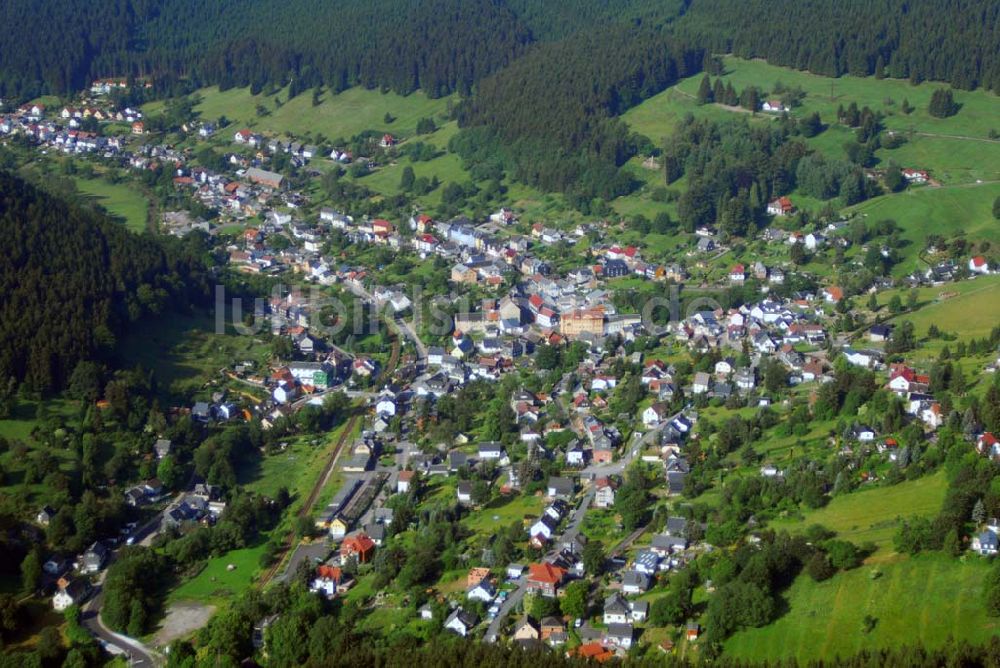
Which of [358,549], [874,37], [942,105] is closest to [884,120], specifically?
[942,105]

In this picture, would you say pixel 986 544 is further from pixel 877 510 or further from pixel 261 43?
pixel 261 43

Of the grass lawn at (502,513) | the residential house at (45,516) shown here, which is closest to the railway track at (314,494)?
the grass lawn at (502,513)

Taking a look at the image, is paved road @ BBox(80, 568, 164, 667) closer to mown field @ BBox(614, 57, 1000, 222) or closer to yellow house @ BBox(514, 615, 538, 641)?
yellow house @ BBox(514, 615, 538, 641)

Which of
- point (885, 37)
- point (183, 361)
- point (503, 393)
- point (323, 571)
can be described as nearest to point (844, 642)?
point (323, 571)

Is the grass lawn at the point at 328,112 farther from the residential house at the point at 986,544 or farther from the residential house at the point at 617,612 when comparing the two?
the residential house at the point at 986,544

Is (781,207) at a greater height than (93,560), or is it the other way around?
(93,560)

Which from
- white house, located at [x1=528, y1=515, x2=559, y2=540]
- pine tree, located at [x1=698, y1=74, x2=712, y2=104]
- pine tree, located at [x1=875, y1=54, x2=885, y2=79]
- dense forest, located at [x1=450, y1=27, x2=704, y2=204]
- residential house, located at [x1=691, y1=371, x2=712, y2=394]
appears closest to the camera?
white house, located at [x1=528, y1=515, x2=559, y2=540]

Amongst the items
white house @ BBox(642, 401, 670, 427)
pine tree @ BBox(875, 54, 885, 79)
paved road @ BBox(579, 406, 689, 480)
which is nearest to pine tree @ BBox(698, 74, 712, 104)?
pine tree @ BBox(875, 54, 885, 79)

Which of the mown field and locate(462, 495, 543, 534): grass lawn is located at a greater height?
locate(462, 495, 543, 534): grass lawn
